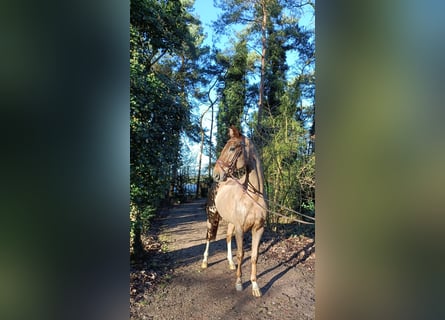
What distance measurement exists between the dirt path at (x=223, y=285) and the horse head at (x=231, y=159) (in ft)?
4.55

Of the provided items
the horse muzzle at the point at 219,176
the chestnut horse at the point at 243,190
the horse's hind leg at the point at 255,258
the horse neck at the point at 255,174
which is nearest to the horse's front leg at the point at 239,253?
the chestnut horse at the point at 243,190

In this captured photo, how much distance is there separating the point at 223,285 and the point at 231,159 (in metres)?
1.60

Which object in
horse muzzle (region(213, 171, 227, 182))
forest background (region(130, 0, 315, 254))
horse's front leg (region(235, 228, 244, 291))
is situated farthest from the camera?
forest background (region(130, 0, 315, 254))

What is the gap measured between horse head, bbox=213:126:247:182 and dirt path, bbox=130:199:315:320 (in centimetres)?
139

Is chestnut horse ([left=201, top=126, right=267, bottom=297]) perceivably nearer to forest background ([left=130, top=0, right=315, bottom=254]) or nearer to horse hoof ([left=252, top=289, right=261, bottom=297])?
horse hoof ([left=252, top=289, right=261, bottom=297])

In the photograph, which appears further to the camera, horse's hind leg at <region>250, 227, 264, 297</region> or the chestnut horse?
horse's hind leg at <region>250, 227, 264, 297</region>

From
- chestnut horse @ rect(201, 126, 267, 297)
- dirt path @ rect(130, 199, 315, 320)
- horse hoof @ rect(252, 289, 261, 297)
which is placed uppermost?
chestnut horse @ rect(201, 126, 267, 297)

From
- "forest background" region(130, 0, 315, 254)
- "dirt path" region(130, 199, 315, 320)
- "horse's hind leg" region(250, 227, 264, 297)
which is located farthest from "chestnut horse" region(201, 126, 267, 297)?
"forest background" region(130, 0, 315, 254)

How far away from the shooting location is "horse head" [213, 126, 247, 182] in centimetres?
230

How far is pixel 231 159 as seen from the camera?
91.4 inches

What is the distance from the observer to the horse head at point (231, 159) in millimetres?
2303
